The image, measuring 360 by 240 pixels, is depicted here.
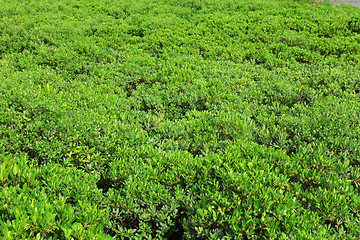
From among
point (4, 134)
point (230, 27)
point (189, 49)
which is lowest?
point (4, 134)

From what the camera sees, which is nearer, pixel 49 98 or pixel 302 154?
pixel 302 154

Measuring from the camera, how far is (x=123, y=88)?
7332mm

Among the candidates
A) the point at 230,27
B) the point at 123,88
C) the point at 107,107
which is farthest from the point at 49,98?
the point at 230,27

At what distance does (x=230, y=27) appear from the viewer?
11344mm

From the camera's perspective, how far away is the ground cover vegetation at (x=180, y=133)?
322 cm

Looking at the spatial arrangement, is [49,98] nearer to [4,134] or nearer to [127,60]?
[4,134]

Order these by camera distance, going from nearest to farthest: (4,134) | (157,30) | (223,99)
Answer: (4,134) < (223,99) < (157,30)

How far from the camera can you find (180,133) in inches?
205

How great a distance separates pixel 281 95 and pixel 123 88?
4.47 m

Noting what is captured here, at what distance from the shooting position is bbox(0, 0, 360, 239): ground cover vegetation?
322 cm

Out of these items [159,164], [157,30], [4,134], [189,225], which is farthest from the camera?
[157,30]

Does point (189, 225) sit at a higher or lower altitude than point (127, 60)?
lower

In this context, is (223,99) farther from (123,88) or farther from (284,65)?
(284,65)

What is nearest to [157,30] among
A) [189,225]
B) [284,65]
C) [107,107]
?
[284,65]
